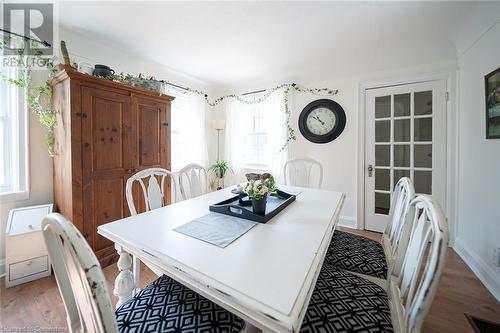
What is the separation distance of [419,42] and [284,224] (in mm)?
2710

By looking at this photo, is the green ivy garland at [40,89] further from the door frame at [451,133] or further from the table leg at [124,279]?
the door frame at [451,133]

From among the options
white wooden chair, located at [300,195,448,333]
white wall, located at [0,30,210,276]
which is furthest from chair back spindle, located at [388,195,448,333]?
white wall, located at [0,30,210,276]

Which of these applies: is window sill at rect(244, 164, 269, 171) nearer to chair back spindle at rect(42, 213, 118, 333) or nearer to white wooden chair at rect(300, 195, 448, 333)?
white wooden chair at rect(300, 195, 448, 333)

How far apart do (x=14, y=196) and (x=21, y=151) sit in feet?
1.36

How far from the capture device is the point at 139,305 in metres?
0.87

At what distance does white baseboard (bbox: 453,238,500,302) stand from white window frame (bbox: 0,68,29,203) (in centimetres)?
413

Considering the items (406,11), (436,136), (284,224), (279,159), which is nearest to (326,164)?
(279,159)

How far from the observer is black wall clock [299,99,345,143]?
9.82ft

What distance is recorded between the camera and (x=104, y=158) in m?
1.99

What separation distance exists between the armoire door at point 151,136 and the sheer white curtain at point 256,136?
56.9 inches

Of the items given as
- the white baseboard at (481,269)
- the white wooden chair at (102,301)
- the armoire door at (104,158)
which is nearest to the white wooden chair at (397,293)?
the white wooden chair at (102,301)

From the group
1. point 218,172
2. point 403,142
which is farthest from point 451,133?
point 218,172

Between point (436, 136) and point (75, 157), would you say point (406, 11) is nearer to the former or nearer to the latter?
point (436, 136)

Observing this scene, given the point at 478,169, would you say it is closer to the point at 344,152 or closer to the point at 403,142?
the point at 403,142
